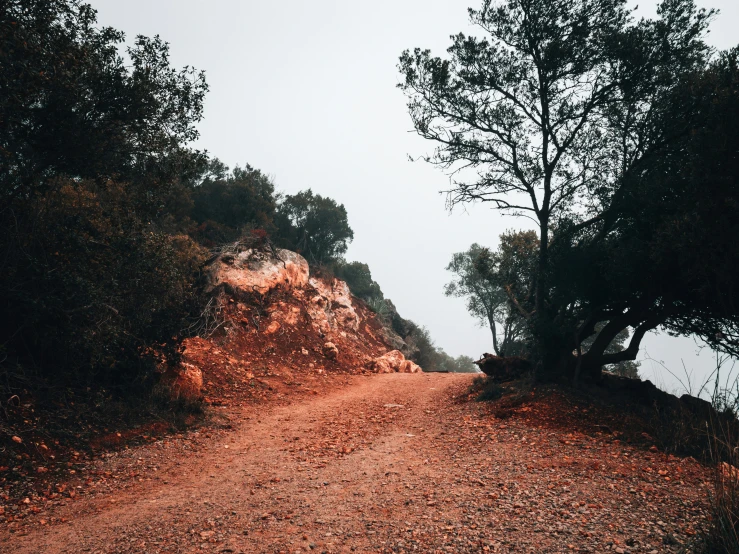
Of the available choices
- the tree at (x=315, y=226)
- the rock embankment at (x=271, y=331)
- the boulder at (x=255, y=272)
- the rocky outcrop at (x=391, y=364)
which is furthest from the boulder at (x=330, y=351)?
the tree at (x=315, y=226)

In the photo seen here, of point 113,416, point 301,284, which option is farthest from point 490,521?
point 301,284

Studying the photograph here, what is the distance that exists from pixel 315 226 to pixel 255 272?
45.7 ft

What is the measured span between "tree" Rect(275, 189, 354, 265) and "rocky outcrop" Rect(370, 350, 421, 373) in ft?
36.1

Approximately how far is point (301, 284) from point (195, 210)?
8.67 m

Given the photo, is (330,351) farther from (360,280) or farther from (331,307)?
(360,280)

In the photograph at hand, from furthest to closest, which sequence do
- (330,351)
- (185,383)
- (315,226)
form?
(315,226) < (330,351) < (185,383)

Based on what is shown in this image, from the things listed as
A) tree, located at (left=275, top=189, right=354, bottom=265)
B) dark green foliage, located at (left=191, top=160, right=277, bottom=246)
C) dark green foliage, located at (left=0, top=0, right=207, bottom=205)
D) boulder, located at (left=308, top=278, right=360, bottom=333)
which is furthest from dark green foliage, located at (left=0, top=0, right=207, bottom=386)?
tree, located at (left=275, top=189, right=354, bottom=265)

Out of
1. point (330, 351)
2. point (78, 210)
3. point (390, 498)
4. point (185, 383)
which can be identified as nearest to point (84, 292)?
point (78, 210)

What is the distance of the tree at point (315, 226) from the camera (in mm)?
31347

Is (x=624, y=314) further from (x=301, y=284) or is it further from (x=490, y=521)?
(x=301, y=284)

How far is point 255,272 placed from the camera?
20.2 m

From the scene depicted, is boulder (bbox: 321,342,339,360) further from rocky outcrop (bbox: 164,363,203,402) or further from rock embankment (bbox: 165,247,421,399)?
rocky outcrop (bbox: 164,363,203,402)

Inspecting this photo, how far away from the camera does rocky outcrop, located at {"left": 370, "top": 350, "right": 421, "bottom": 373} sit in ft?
68.5

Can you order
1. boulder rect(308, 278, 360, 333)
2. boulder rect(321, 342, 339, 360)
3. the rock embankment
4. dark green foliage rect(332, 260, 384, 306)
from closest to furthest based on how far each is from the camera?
the rock embankment
boulder rect(321, 342, 339, 360)
boulder rect(308, 278, 360, 333)
dark green foliage rect(332, 260, 384, 306)
